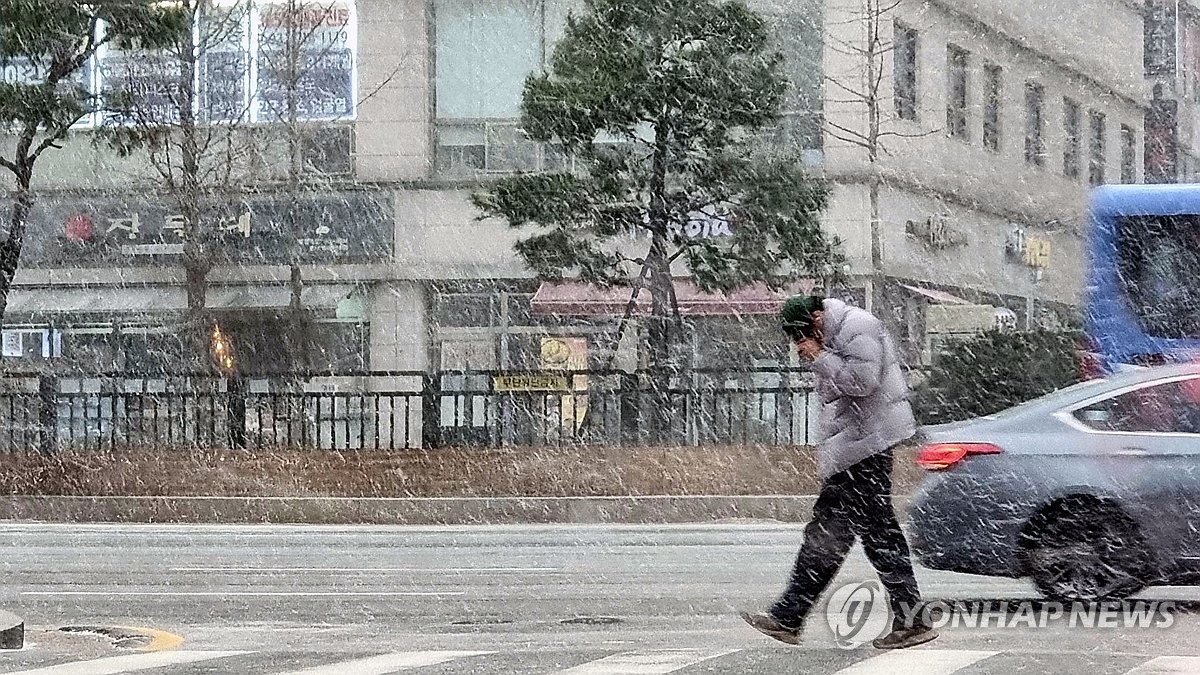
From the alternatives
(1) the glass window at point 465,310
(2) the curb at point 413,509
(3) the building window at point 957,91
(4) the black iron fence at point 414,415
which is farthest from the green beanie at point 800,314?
(3) the building window at point 957,91

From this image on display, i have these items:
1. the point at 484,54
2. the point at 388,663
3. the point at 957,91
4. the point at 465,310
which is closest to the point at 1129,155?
the point at 957,91

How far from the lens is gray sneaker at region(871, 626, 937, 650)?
8.01m

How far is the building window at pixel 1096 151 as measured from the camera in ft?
132

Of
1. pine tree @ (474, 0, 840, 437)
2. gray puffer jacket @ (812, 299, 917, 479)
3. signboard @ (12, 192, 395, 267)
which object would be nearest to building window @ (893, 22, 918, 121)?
pine tree @ (474, 0, 840, 437)

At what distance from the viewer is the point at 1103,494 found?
9.53 metres

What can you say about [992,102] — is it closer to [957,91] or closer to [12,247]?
[957,91]

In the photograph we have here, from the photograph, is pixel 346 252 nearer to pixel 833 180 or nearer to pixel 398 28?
pixel 398 28

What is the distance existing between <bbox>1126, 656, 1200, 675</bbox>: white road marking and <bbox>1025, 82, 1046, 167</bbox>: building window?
30947 millimetres

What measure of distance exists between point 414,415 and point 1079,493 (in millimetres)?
10994

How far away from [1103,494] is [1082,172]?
31.7 metres

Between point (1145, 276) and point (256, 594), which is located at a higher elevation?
point (1145, 276)

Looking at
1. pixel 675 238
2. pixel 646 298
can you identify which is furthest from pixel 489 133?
pixel 675 238

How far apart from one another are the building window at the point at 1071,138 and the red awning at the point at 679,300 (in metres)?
10.6

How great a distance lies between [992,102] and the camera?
36.7m
